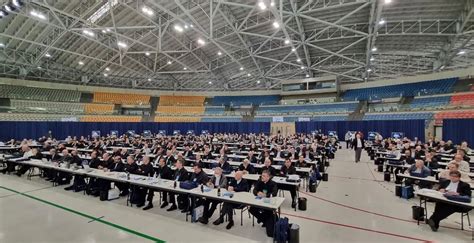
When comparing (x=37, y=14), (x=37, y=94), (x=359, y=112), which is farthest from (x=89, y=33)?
(x=359, y=112)

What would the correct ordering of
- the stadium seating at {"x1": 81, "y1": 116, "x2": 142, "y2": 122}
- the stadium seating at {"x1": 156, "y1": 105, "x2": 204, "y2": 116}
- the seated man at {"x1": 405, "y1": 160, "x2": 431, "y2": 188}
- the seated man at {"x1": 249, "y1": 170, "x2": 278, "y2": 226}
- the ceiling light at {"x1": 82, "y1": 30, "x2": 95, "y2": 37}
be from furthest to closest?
1. the stadium seating at {"x1": 156, "y1": 105, "x2": 204, "y2": 116}
2. the stadium seating at {"x1": 81, "y1": 116, "x2": 142, "y2": 122}
3. the ceiling light at {"x1": 82, "y1": 30, "x2": 95, "y2": 37}
4. the seated man at {"x1": 405, "y1": 160, "x2": 431, "y2": 188}
5. the seated man at {"x1": 249, "y1": 170, "x2": 278, "y2": 226}

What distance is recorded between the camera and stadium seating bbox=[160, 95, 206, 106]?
1757 inches

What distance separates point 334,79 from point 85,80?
36.8 meters

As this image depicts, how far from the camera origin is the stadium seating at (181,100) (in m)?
44.6

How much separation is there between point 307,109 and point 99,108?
32611 mm

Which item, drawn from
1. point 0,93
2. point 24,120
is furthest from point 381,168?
point 0,93

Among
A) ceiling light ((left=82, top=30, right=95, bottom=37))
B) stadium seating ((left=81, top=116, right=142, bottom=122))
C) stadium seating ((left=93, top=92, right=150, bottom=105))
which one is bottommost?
stadium seating ((left=81, top=116, right=142, bottom=122))

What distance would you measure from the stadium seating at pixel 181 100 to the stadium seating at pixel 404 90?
83.4 ft

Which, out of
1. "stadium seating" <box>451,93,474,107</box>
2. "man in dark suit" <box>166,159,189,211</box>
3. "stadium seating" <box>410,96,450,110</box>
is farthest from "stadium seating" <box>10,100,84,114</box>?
"stadium seating" <box>451,93,474,107</box>

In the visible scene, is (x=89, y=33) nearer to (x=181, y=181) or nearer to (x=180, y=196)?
(x=181, y=181)

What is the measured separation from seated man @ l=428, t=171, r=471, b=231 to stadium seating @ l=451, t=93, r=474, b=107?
2487 cm

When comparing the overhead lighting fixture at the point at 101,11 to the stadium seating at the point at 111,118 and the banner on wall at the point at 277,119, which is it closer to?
the stadium seating at the point at 111,118

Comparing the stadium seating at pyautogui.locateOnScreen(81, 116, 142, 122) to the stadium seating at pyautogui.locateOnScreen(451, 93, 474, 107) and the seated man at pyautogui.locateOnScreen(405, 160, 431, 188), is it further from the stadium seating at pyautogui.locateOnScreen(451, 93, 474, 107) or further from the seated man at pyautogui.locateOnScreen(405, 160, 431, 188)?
the stadium seating at pyautogui.locateOnScreen(451, 93, 474, 107)

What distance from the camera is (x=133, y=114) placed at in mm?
41844
